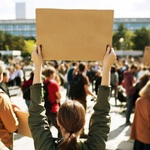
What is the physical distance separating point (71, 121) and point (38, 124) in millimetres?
226

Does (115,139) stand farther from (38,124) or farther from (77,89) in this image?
(38,124)

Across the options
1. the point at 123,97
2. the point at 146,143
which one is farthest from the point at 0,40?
the point at 146,143

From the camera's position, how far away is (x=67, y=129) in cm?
172

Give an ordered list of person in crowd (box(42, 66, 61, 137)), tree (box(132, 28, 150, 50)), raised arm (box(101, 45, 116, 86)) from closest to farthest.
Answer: raised arm (box(101, 45, 116, 86)) → person in crowd (box(42, 66, 61, 137)) → tree (box(132, 28, 150, 50))

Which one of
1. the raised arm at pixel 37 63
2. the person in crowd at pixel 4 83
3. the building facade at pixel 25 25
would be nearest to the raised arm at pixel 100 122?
the raised arm at pixel 37 63

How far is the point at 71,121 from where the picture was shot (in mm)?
1711

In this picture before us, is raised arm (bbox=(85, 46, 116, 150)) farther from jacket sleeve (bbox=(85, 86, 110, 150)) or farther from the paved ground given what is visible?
the paved ground

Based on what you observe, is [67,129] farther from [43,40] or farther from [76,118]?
[43,40]

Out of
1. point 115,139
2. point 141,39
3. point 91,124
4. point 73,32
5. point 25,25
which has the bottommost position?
point 115,139

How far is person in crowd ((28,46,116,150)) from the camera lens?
172 centimetres

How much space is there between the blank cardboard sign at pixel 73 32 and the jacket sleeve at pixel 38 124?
0.28m

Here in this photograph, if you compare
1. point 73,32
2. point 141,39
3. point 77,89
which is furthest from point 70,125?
point 141,39

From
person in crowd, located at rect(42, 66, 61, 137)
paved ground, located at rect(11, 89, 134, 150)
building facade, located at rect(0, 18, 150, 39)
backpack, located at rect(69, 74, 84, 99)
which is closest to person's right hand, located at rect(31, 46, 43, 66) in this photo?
person in crowd, located at rect(42, 66, 61, 137)

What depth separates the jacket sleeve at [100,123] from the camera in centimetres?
180
